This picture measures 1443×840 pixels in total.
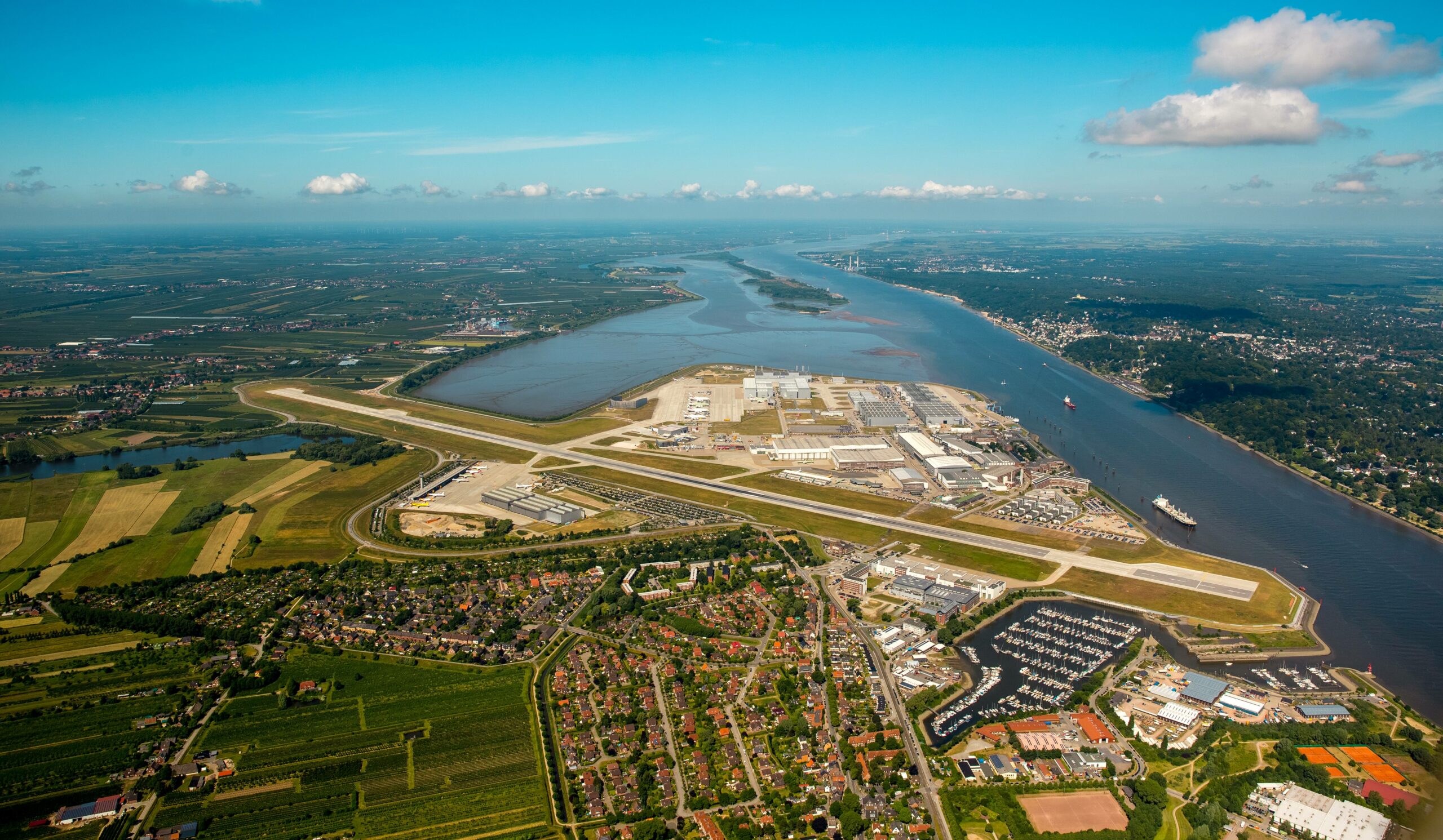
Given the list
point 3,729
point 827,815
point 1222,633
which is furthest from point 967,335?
point 3,729

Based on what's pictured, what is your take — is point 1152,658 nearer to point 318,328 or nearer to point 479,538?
point 479,538

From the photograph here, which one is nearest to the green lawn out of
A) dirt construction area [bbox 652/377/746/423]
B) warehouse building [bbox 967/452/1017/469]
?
dirt construction area [bbox 652/377/746/423]

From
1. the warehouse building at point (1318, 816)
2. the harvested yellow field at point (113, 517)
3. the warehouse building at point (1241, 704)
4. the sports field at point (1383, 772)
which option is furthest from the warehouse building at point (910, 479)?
the harvested yellow field at point (113, 517)

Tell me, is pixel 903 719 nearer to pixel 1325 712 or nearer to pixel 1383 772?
pixel 1383 772

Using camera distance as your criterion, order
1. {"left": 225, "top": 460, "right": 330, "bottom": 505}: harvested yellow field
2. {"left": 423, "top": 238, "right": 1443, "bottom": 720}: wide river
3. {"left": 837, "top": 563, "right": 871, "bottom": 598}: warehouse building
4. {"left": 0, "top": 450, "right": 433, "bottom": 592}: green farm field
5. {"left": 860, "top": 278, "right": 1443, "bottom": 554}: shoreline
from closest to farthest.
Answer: {"left": 423, "top": 238, "right": 1443, "bottom": 720}: wide river, {"left": 837, "top": 563, "right": 871, "bottom": 598}: warehouse building, {"left": 0, "top": 450, "right": 433, "bottom": 592}: green farm field, {"left": 860, "top": 278, "right": 1443, "bottom": 554}: shoreline, {"left": 225, "top": 460, "right": 330, "bottom": 505}: harvested yellow field

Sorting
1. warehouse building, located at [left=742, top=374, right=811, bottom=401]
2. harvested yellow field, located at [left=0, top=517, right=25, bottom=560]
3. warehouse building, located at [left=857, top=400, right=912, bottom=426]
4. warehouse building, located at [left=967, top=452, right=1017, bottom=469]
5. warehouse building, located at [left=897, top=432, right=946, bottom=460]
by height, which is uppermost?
warehouse building, located at [left=742, top=374, right=811, bottom=401]

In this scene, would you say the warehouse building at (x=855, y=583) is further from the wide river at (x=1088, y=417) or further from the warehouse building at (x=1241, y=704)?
the wide river at (x=1088, y=417)

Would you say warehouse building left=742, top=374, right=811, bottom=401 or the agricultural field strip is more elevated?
warehouse building left=742, top=374, right=811, bottom=401

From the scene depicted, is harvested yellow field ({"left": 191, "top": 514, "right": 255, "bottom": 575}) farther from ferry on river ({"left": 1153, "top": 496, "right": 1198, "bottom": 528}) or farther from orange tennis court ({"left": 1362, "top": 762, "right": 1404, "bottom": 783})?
ferry on river ({"left": 1153, "top": 496, "right": 1198, "bottom": 528})
